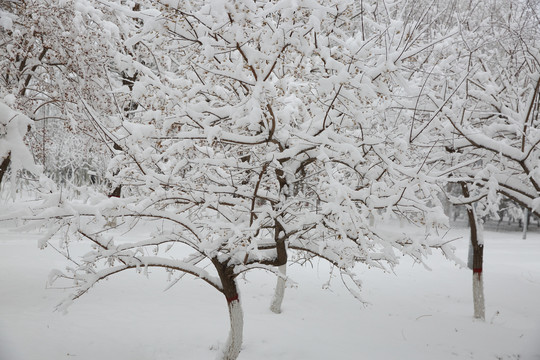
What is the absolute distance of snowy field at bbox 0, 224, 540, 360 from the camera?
237 inches

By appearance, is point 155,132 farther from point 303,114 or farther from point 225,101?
point 303,114

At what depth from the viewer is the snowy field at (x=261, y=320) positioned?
19.8 feet

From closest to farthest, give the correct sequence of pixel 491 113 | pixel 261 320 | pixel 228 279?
pixel 228 279
pixel 491 113
pixel 261 320

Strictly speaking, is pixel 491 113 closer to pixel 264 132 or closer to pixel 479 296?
pixel 264 132

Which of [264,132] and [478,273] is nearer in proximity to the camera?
[264,132]

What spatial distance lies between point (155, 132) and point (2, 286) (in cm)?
669

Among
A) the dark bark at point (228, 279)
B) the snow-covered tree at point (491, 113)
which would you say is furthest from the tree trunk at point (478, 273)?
the dark bark at point (228, 279)

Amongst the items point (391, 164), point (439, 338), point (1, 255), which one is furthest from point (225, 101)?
point (1, 255)

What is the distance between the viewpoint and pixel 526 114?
5.39m

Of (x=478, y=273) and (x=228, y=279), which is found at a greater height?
(x=228, y=279)

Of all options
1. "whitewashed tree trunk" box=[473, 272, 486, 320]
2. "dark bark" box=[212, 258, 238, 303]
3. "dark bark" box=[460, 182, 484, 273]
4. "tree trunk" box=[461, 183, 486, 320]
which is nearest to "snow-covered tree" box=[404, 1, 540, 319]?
"dark bark" box=[460, 182, 484, 273]

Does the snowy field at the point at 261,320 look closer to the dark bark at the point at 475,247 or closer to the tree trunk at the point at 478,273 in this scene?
the tree trunk at the point at 478,273

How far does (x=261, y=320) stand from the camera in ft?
25.1

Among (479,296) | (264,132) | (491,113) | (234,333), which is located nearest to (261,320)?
(234,333)
